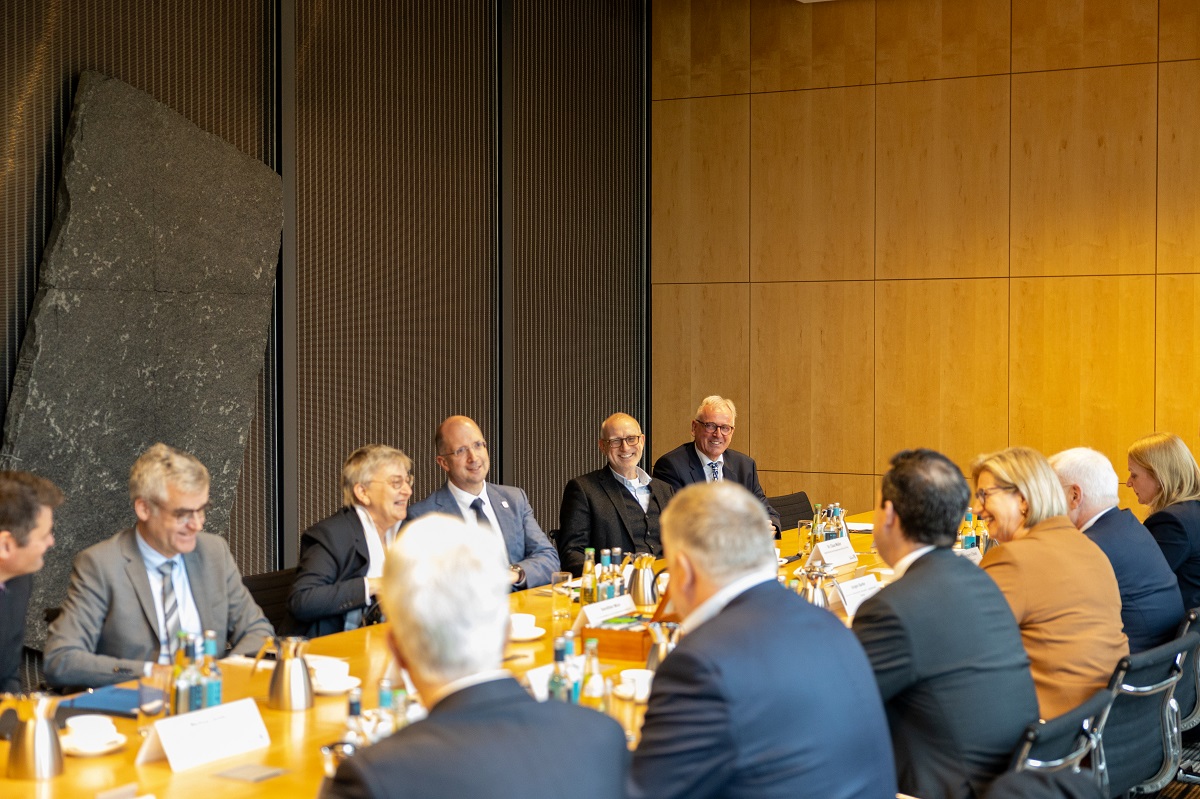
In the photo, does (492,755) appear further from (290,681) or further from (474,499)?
(474,499)

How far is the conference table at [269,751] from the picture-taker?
2566 millimetres

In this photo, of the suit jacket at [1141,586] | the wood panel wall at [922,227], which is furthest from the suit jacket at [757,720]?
the wood panel wall at [922,227]

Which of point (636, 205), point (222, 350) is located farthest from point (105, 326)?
Answer: point (636, 205)

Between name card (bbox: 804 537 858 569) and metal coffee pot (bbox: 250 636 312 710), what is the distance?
2.89 m

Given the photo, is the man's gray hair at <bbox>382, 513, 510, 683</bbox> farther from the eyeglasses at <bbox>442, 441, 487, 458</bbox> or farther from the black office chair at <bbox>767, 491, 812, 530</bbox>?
the black office chair at <bbox>767, 491, 812, 530</bbox>

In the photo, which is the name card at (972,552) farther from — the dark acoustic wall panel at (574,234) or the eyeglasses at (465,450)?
the dark acoustic wall panel at (574,234)

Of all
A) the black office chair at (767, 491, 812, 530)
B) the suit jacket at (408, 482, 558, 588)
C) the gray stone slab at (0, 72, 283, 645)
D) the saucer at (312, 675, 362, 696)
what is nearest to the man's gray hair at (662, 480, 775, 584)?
the saucer at (312, 675, 362, 696)

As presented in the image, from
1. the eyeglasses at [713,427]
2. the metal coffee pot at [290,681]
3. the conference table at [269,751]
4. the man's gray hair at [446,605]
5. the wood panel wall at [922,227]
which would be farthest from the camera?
the wood panel wall at [922,227]

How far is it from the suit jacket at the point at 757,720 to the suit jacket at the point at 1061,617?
1510 millimetres

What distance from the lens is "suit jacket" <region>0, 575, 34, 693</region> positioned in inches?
138

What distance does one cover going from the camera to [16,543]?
3.39 metres

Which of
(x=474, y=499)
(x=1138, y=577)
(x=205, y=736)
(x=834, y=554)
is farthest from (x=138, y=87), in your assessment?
(x=1138, y=577)

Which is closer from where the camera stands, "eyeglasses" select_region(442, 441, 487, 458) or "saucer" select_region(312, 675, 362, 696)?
"saucer" select_region(312, 675, 362, 696)

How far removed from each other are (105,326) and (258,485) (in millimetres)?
1387
